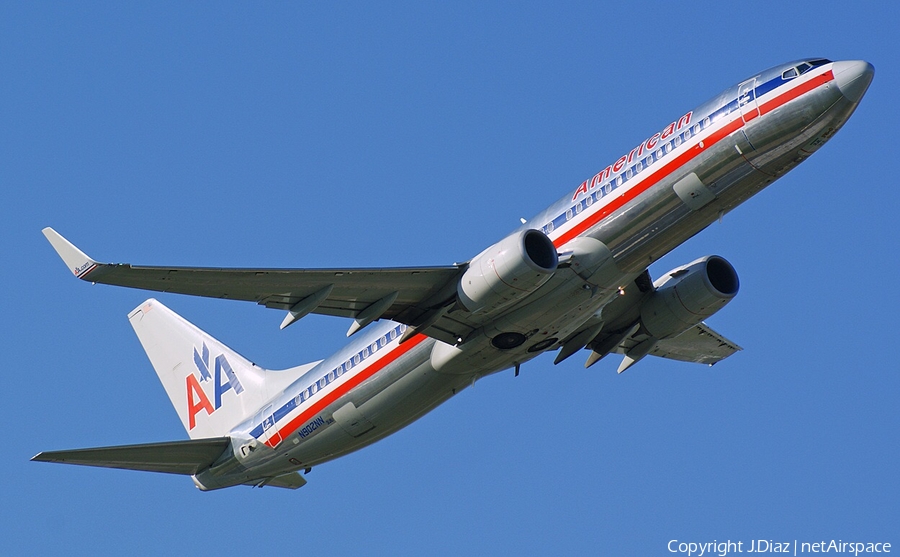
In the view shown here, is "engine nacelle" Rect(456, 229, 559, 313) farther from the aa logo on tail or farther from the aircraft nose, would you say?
the aa logo on tail

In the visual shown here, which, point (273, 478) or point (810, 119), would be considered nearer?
point (810, 119)

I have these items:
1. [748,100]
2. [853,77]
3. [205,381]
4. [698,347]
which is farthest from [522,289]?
[205,381]

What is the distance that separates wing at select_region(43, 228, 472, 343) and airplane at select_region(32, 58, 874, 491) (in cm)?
4

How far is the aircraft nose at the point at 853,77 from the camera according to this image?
32.3 meters

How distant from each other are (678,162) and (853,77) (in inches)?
191

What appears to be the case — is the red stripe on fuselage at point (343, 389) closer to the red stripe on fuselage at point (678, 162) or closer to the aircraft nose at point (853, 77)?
the red stripe on fuselage at point (678, 162)

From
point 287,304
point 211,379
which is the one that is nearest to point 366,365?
point 287,304

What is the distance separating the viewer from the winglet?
1152 inches

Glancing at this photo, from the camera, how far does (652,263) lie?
35.2 metres

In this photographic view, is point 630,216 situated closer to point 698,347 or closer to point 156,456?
point 698,347

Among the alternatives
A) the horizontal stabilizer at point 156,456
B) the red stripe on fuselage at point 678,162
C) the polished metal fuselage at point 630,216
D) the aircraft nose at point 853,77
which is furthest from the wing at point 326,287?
the aircraft nose at point 853,77

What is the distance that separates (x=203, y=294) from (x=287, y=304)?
8.88 feet

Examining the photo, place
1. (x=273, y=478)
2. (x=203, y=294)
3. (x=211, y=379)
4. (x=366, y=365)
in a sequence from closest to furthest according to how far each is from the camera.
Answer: (x=203, y=294)
(x=366, y=365)
(x=273, y=478)
(x=211, y=379)

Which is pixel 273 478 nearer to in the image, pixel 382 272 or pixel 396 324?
pixel 396 324
